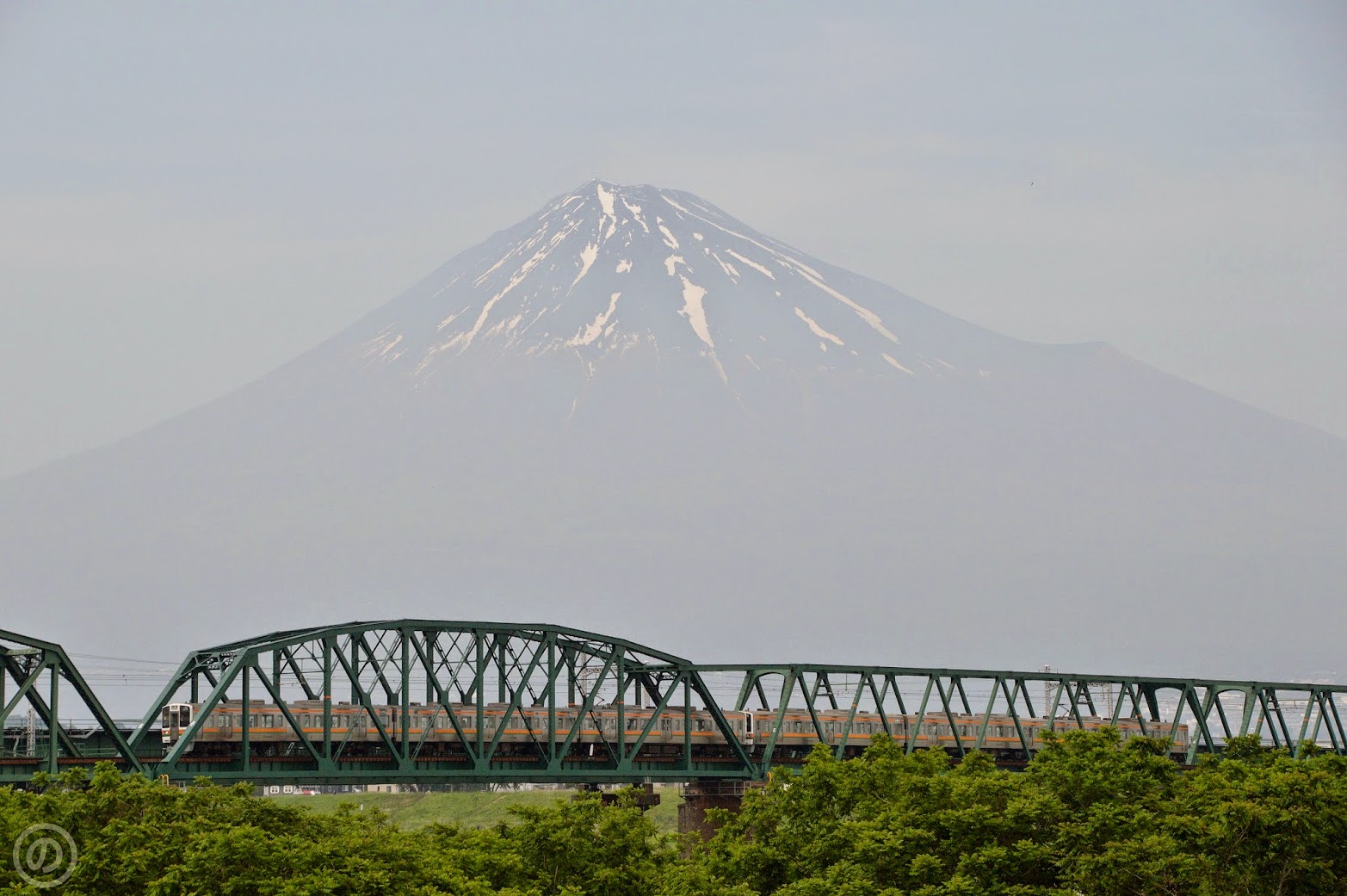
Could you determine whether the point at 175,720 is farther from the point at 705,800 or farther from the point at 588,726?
the point at 705,800

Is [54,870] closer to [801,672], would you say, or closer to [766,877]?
[766,877]

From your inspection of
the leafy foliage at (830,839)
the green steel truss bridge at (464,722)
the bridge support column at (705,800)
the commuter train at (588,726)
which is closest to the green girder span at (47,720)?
the green steel truss bridge at (464,722)

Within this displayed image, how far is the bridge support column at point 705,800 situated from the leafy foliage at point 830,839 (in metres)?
57.6

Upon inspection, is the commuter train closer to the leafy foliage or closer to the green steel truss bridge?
the green steel truss bridge

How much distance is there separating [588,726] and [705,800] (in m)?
10.6

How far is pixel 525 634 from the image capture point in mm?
128000

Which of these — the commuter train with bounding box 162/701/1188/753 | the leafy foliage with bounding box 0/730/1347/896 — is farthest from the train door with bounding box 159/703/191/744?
the leafy foliage with bounding box 0/730/1347/896

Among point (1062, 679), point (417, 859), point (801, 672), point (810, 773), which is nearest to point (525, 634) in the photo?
point (801, 672)

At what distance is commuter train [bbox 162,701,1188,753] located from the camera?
11575 centimetres

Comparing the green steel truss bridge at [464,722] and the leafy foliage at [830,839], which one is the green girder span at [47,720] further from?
the leafy foliage at [830,839]

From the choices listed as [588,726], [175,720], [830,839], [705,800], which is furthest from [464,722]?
[830,839]

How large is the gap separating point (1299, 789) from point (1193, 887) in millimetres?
5098

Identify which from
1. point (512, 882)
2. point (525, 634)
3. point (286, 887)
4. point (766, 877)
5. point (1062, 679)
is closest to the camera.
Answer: point (286, 887)

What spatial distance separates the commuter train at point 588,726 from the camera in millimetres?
115750
